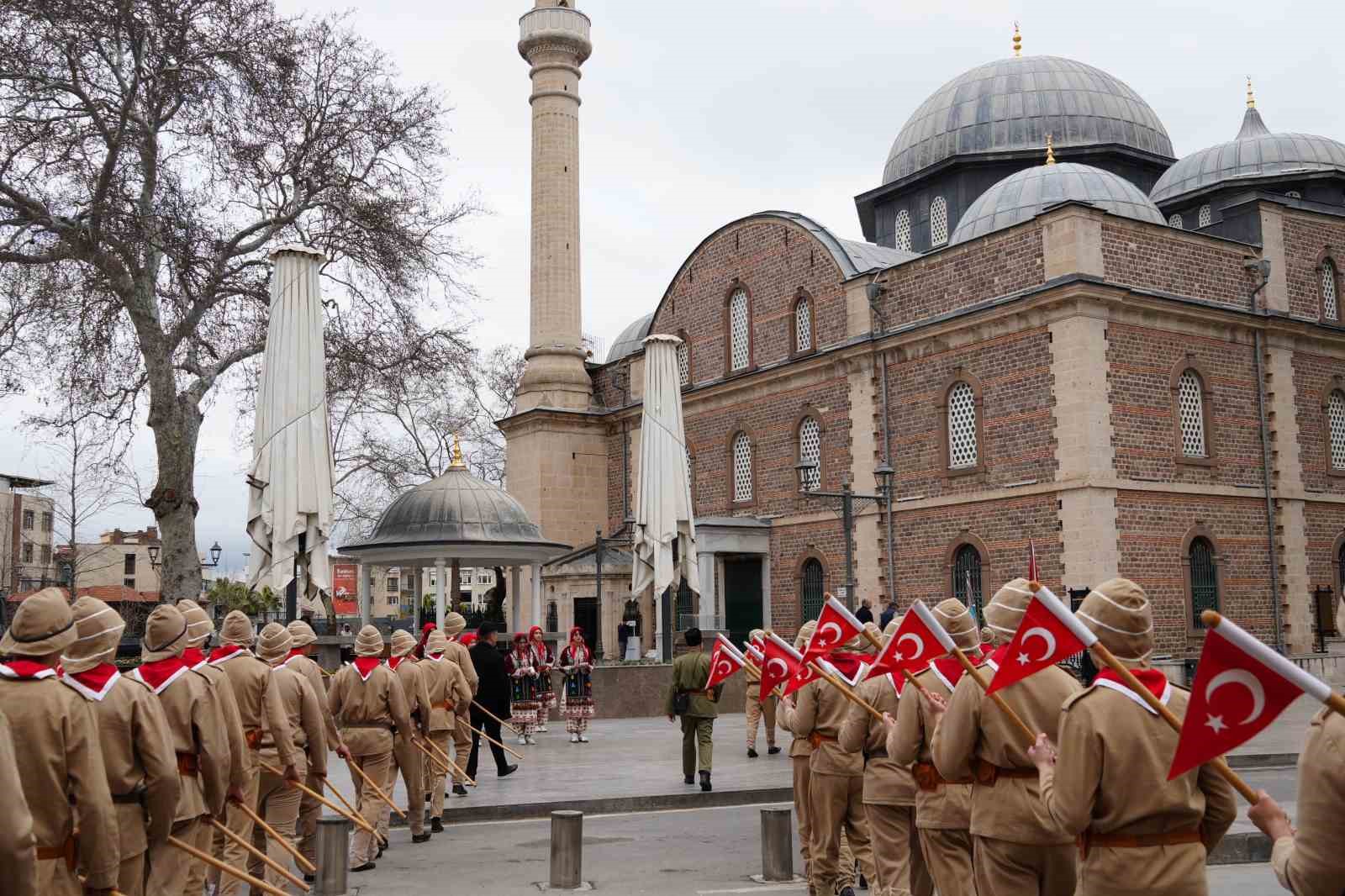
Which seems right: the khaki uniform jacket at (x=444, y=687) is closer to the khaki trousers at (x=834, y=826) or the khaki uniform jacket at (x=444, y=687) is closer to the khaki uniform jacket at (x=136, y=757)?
the khaki trousers at (x=834, y=826)

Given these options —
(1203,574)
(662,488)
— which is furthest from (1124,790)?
(1203,574)

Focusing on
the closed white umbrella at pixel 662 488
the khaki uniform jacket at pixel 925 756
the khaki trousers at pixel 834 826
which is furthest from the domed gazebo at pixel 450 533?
the khaki uniform jacket at pixel 925 756

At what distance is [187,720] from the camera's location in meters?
6.73

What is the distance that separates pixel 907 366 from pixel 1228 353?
6.75 metres

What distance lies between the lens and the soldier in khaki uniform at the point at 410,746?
10938 millimetres

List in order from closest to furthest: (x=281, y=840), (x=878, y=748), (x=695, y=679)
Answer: (x=878, y=748), (x=281, y=840), (x=695, y=679)

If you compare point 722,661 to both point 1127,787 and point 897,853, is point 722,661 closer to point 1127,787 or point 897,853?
point 897,853

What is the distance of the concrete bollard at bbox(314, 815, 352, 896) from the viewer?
8977 mm

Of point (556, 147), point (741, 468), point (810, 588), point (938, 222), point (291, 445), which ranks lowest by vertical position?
point (810, 588)

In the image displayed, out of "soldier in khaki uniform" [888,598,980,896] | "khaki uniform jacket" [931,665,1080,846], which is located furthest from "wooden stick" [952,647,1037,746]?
"soldier in khaki uniform" [888,598,980,896]

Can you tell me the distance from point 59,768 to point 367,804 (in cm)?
592

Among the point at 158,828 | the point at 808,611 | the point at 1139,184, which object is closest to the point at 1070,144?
the point at 1139,184

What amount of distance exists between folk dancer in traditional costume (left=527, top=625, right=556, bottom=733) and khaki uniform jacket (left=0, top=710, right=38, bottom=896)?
15.6 m

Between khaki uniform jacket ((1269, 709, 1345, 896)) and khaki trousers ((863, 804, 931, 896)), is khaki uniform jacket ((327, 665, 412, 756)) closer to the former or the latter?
khaki trousers ((863, 804, 931, 896))
